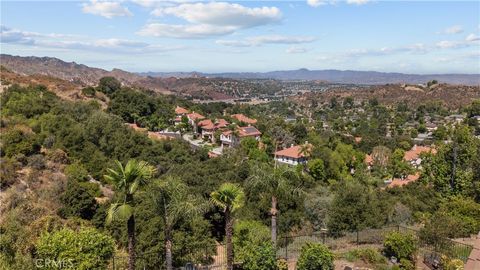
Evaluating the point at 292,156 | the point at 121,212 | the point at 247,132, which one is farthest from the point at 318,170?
the point at 121,212

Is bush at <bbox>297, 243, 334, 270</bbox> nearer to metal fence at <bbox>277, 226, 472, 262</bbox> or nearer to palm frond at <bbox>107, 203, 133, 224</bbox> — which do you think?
metal fence at <bbox>277, 226, 472, 262</bbox>

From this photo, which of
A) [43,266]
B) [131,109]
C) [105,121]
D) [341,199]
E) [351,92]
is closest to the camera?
[43,266]

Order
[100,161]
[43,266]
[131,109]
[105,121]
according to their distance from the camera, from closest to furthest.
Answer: [43,266]
[100,161]
[105,121]
[131,109]

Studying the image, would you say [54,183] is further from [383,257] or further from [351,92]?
[351,92]

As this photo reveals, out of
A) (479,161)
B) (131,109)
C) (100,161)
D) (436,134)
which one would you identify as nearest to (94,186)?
(100,161)

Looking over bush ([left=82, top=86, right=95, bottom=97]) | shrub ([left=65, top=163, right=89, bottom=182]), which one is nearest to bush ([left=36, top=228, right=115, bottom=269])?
shrub ([left=65, top=163, right=89, bottom=182])
